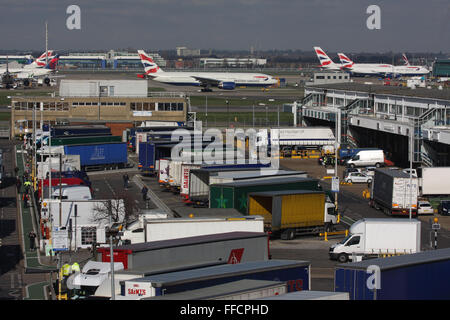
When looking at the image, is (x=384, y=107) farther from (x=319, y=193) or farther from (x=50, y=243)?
(x=50, y=243)

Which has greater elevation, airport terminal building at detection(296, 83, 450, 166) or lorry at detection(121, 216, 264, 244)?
airport terminal building at detection(296, 83, 450, 166)

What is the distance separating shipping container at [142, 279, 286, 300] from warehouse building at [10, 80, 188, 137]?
70784 mm

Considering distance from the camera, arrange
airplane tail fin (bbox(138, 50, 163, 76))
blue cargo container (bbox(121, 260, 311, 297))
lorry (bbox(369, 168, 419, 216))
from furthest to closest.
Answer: airplane tail fin (bbox(138, 50, 163, 76)), lorry (bbox(369, 168, 419, 216)), blue cargo container (bbox(121, 260, 311, 297))

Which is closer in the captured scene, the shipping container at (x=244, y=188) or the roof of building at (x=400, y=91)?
the shipping container at (x=244, y=188)

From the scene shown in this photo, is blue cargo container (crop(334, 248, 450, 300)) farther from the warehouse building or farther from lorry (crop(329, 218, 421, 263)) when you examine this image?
the warehouse building

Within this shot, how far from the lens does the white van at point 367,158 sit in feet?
216

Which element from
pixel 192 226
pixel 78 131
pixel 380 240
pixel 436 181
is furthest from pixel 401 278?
pixel 78 131

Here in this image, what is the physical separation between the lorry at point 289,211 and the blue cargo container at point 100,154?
93.6 feet

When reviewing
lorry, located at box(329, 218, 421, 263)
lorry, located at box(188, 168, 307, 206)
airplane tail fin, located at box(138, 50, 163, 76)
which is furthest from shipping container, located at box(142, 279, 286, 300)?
airplane tail fin, located at box(138, 50, 163, 76)

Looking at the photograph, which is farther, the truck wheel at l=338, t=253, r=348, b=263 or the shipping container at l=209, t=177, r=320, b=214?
the shipping container at l=209, t=177, r=320, b=214

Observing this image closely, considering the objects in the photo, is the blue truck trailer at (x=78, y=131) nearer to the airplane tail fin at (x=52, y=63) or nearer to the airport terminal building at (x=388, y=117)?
the airport terminal building at (x=388, y=117)

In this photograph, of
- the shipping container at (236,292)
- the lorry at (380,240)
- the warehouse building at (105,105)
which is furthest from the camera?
the warehouse building at (105,105)

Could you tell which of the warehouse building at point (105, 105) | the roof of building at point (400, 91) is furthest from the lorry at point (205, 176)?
the warehouse building at point (105, 105)

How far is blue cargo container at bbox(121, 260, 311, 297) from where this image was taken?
1903 centimetres
